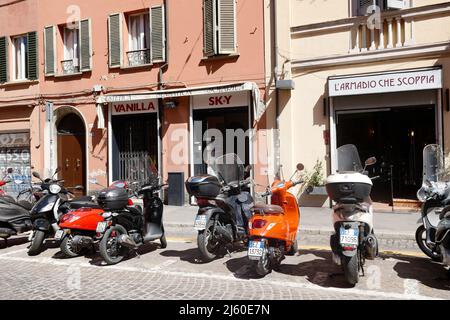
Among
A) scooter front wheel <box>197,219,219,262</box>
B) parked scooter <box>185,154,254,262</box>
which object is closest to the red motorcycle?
parked scooter <box>185,154,254,262</box>

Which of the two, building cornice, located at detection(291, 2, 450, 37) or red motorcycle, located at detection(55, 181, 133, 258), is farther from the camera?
building cornice, located at detection(291, 2, 450, 37)

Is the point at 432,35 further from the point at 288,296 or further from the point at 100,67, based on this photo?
the point at 100,67

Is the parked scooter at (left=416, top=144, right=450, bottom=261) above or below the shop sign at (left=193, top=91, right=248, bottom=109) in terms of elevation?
below

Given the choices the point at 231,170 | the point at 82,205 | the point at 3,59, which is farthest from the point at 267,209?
the point at 3,59

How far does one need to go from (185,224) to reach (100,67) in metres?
7.22

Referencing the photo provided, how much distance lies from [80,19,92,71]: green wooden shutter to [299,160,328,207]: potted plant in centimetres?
823

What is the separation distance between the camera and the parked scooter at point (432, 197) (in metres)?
5.74

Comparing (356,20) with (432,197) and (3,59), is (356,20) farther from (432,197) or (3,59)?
(3,59)

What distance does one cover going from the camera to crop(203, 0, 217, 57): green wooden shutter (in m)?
12.4

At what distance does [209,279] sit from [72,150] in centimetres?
1123

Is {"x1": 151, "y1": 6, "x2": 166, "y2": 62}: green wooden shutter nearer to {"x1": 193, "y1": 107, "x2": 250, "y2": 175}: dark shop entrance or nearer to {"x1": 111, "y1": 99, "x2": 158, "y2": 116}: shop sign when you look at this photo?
{"x1": 111, "y1": 99, "x2": 158, "y2": 116}: shop sign

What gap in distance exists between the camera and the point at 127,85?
13914 millimetres

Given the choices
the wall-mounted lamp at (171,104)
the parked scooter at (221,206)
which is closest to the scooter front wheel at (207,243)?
the parked scooter at (221,206)

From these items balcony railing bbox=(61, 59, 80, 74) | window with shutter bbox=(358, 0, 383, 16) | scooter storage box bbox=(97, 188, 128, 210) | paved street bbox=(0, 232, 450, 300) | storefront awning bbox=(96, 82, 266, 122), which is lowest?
paved street bbox=(0, 232, 450, 300)
